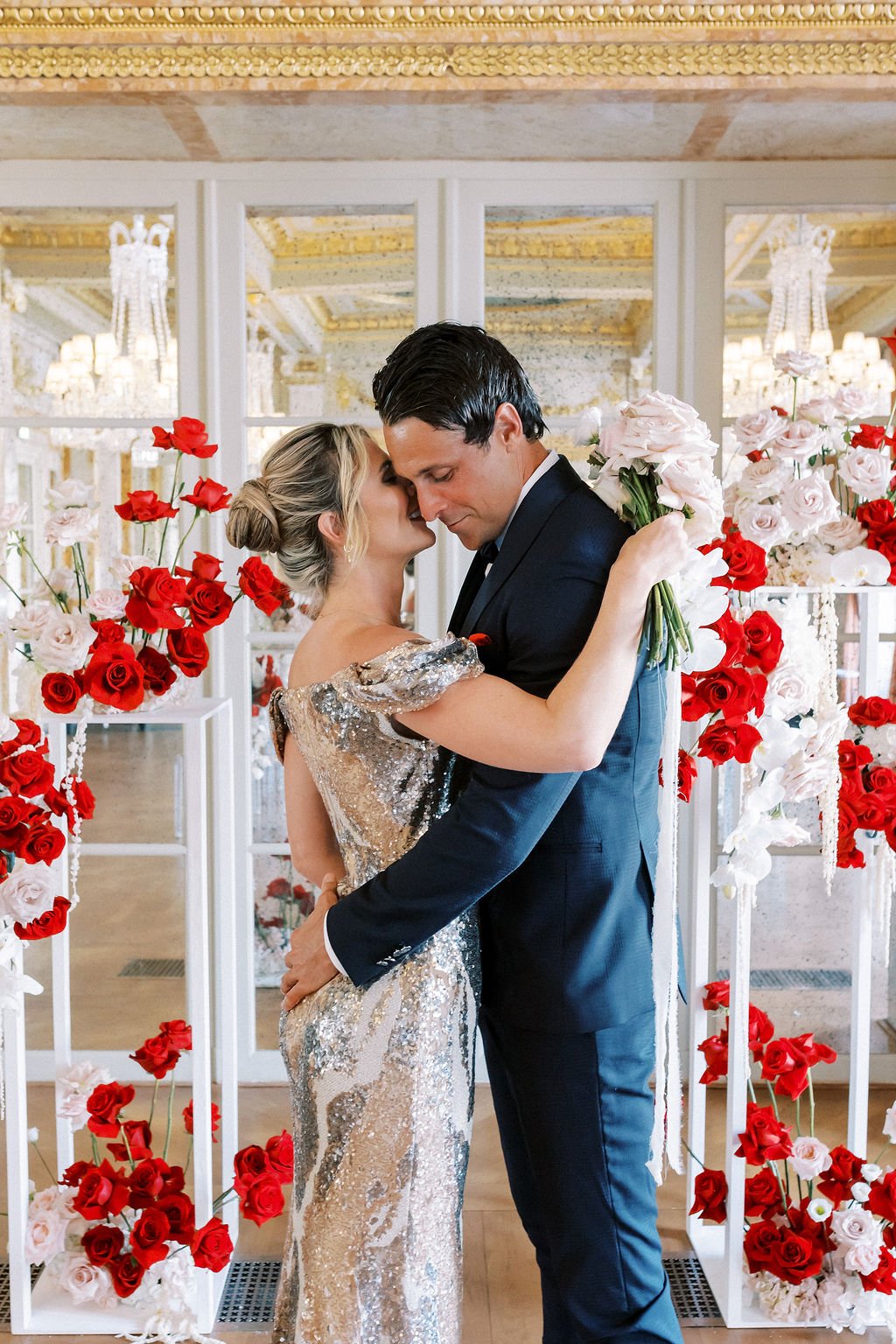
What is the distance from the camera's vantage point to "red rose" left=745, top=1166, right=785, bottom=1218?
2.27 m

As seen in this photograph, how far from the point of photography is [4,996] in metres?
2.10

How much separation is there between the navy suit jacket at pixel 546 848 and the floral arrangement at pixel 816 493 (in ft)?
2.01

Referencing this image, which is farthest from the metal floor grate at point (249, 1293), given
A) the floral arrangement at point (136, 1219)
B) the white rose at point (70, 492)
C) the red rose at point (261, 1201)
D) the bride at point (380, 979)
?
the white rose at point (70, 492)

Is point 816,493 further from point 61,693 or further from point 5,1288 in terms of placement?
point 5,1288

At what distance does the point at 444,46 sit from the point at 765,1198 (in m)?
2.51

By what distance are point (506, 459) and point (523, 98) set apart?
1509 millimetres

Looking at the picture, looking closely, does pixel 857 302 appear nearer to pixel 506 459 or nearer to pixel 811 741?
pixel 811 741

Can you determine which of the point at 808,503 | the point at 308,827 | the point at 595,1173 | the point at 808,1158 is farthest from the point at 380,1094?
the point at 808,503

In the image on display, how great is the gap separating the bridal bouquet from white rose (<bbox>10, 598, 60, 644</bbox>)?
1026 millimetres

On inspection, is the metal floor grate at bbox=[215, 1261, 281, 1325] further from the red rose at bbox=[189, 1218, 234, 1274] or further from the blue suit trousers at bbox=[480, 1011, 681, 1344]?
the blue suit trousers at bbox=[480, 1011, 681, 1344]

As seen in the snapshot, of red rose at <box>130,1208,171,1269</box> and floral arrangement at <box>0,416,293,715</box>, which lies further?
red rose at <box>130,1208,171,1269</box>

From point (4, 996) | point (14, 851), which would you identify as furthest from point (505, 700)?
point (4, 996)

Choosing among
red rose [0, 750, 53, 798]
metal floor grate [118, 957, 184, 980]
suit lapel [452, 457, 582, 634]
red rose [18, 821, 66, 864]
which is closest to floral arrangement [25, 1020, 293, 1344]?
red rose [18, 821, 66, 864]

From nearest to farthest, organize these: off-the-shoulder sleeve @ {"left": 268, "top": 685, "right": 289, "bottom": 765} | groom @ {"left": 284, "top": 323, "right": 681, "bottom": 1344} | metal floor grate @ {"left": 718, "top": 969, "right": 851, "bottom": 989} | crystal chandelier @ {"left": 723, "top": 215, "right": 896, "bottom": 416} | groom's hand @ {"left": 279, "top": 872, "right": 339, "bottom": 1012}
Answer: groom @ {"left": 284, "top": 323, "right": 681, "bottom": 1344}
groom's hand @ {"left": 279, "top": 872, "right": 339, "bottom": 1012}
off-the-shoulder sleeve @ {"left": 268, "top": 685, "right": 289, "bottom": 765}
crystal chandelier @ {"left": 723, "top": 215, "right": 896, "bottom": 416}
metal floor grate @ {"left": 718, "top": 969, "right": 851, "bottom": 989}
